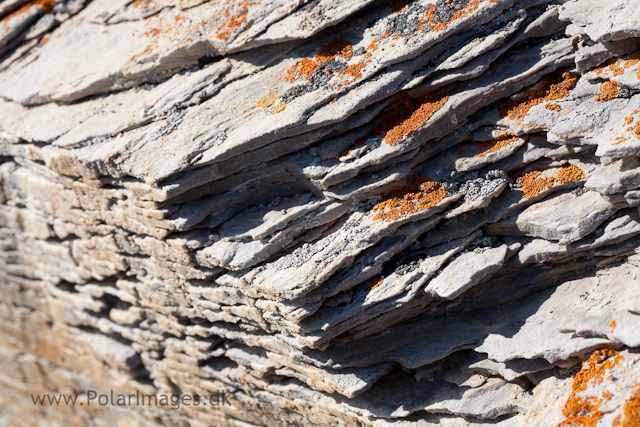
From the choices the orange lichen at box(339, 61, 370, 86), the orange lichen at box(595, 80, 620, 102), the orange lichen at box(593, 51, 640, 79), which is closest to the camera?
the orange lichen at box(593, 51, 640, 79)

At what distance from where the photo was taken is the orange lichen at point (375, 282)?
9.55 m

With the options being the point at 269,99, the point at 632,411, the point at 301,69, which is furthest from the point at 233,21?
the point at 632,411

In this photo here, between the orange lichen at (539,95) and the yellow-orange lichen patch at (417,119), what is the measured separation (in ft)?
3.67

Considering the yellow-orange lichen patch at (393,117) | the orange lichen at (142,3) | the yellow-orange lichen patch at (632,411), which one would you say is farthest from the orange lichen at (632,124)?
the orange lichen at (142,3)

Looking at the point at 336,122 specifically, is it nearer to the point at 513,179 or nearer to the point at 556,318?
the point at 513,179

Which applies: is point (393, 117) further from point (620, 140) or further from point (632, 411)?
point (632, 411)

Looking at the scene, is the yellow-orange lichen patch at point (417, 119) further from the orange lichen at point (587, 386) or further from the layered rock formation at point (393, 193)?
the orange lichen at point (587, 386)

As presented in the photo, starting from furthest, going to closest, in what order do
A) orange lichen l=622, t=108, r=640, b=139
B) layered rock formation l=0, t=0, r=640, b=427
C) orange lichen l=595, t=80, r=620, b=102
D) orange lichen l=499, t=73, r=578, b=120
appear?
orange lichen l=499, t=73, r=578, b=120, layered rock formation l=0, t=0, r=640, b=427, orange lichen l=595, t=80, r=620, b=102, orange lichen l=622, t=108, r=640, b=139

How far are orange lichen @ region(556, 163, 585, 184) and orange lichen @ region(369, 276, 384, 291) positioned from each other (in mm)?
3471

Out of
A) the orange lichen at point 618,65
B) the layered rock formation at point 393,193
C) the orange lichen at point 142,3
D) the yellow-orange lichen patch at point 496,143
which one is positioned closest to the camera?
the orange lichen at point 618,65

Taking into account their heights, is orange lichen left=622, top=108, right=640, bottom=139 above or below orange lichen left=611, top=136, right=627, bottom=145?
above

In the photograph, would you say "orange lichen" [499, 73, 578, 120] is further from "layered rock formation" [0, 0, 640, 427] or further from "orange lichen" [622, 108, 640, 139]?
"orange lichen" [622, 108, 640, 139]

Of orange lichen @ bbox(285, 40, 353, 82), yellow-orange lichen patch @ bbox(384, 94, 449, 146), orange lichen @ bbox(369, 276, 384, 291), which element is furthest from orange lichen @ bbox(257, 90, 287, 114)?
orange lichen @ bbox(369, 276, 384, 291)

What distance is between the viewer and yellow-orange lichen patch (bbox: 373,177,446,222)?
9250 millimetres
